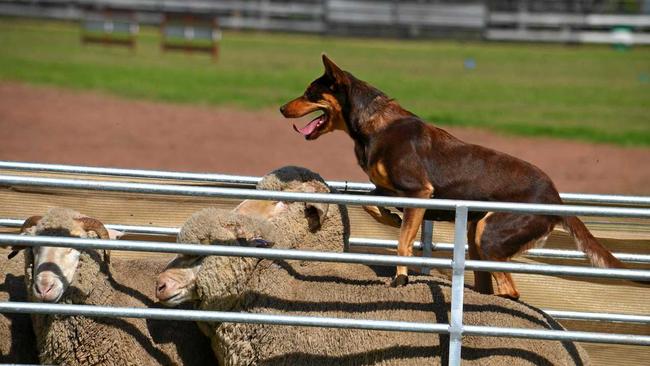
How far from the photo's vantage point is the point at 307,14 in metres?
42.9

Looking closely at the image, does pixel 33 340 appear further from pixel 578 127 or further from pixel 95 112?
pixel 578 127

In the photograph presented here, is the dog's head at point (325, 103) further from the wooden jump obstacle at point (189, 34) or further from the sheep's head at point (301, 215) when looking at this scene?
the wooden jump obstacle at point (189, 34)

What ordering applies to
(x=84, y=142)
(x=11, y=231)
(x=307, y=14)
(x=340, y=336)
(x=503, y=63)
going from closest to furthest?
1. (x=340, y=336)
2. (x=11, y=231)
3. (x=84, y=142)
4. (x=503, y=63)
5. (x=307, y=14)

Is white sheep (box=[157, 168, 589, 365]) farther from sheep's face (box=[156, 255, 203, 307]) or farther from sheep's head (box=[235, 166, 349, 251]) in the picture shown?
sheep's head (box=[235, 166, 349, 251])

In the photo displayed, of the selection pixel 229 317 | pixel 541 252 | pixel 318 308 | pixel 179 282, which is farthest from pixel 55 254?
pixel 541 252

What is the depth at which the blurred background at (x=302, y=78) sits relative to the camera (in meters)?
16.5

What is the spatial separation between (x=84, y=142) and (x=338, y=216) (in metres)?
11.6

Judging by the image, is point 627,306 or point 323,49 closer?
point 627,306

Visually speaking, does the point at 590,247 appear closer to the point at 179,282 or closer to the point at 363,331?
the point at 363,331

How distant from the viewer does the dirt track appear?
588 inches

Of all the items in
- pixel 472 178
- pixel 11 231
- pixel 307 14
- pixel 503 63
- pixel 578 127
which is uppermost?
pixel 307 14

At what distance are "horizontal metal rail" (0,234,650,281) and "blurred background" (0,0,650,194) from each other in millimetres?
9711

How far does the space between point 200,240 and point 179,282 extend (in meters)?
0.27

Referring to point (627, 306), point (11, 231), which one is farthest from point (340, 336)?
point (11, 231)
